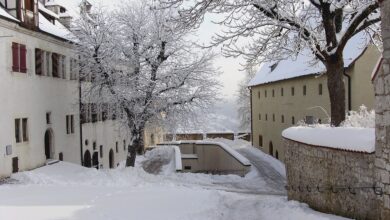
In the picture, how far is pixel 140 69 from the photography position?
84.9ft

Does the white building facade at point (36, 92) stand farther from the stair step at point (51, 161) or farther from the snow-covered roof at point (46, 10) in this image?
the stair step at point (51, 161)

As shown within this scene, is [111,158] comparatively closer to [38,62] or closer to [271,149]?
[271,149]

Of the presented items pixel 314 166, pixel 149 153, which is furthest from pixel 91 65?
pixel 314 166

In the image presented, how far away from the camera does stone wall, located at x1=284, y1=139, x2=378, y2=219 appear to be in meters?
8.68

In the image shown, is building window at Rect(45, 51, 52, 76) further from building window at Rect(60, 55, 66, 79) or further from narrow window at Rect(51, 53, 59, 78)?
building window at Rect(60, 55, 66, 79)

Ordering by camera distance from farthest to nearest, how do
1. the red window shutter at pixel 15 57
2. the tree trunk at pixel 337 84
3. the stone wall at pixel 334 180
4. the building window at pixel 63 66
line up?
the building window at pixel 63 66, the red window shutter at pixel 15 57, the tree trunk at pixel 337 84, the stone wall at pixel 334 180

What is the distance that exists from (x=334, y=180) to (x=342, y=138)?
1.08m

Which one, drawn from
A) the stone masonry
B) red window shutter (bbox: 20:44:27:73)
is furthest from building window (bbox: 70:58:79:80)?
the stone masonry

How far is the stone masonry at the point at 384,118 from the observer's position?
7027mm

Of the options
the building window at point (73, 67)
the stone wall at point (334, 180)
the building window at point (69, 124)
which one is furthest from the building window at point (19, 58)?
the stone wall at point (334, 180)

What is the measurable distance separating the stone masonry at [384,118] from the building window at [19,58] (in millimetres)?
17941

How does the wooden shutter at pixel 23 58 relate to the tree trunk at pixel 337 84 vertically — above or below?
above

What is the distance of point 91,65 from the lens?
25.8m

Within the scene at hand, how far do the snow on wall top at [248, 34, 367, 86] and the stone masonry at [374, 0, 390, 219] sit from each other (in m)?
9.43
